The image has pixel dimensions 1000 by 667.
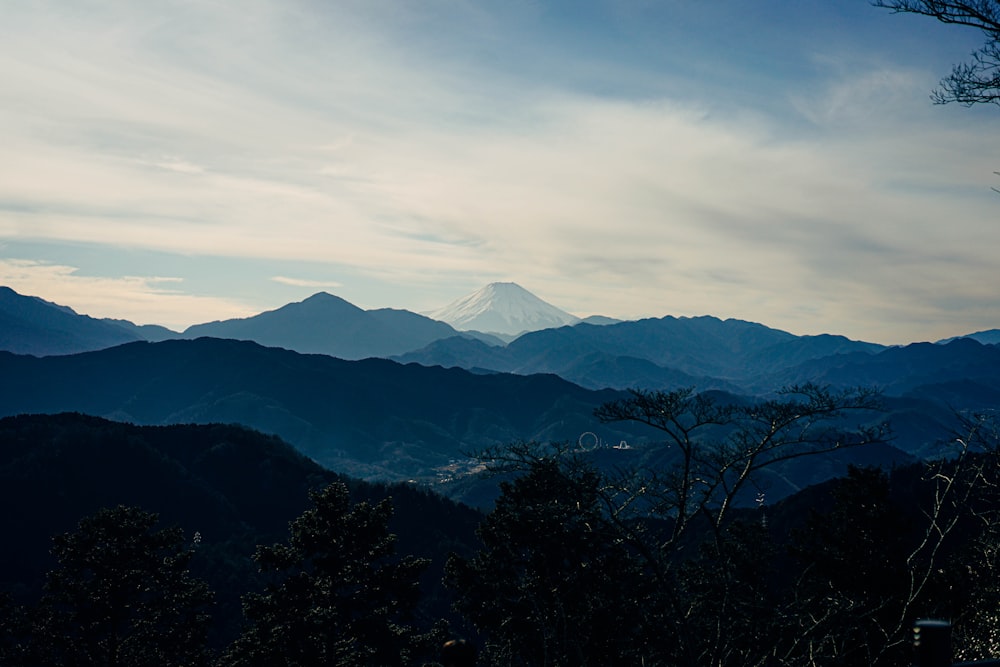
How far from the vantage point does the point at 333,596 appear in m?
30.1

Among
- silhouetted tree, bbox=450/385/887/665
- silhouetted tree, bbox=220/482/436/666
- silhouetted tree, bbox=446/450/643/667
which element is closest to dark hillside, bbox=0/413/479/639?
silhouetted tree, bbox=220/482/436/666

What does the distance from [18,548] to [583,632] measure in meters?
170

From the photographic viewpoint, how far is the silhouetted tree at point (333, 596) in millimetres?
29625

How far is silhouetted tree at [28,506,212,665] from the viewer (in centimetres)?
3072

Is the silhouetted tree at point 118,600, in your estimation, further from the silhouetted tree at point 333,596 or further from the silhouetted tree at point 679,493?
the silhouetted tree at point 679,493

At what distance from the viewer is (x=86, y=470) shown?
18550 cm

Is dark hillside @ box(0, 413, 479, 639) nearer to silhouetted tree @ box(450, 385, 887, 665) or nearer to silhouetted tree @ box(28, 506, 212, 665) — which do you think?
silhouetted tree @ box(28, 506, 212, 665)

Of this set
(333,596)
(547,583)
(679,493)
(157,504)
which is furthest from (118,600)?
(157,504)

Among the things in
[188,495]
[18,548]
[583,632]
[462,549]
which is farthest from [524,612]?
[188,495]

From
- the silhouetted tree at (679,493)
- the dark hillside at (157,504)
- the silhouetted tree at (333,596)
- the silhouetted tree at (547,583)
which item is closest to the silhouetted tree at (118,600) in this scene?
the silhouetted tree at (333,596)

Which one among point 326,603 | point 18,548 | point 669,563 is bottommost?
point 18,548

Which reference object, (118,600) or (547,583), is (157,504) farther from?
(547,583)

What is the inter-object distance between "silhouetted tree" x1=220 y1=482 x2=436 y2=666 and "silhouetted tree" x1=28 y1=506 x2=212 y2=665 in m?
2.96

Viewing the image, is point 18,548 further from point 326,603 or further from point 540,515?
point 540,515
